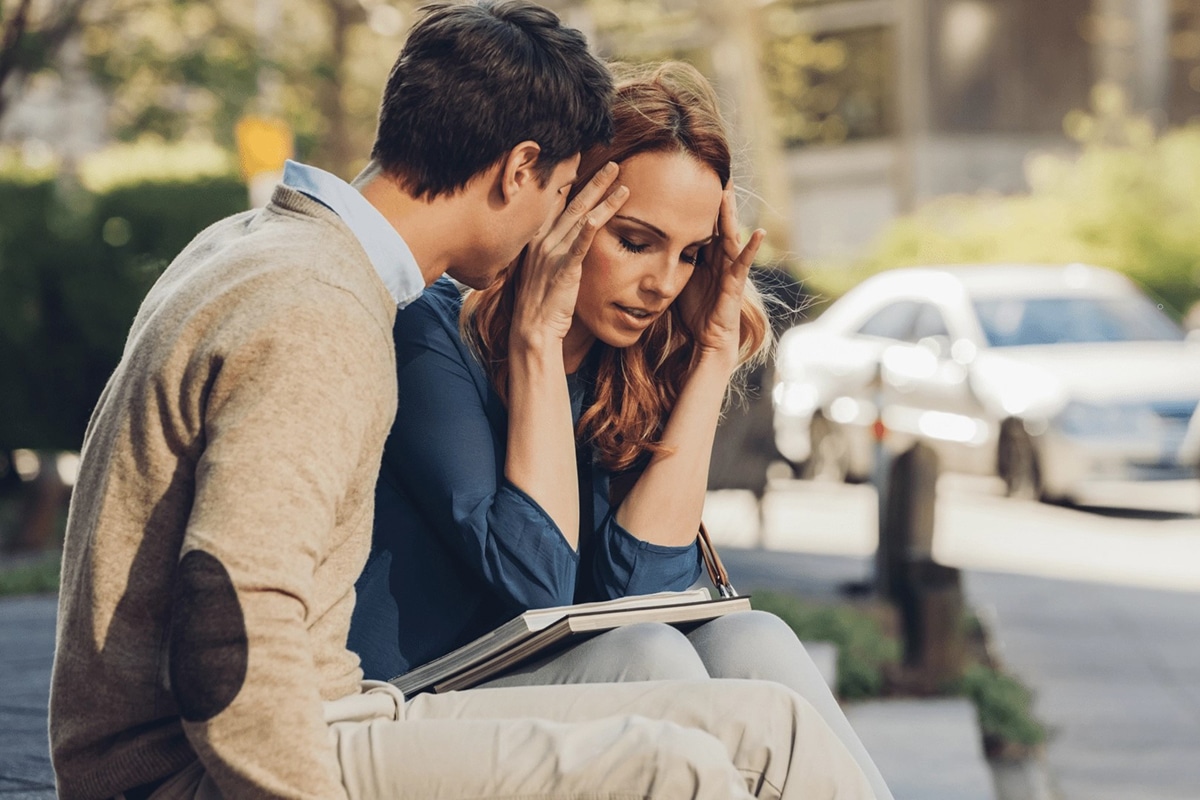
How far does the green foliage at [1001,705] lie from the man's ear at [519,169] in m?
4.08

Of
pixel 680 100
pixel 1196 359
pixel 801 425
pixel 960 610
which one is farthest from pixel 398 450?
pixel 801 425

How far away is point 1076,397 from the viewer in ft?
37.4

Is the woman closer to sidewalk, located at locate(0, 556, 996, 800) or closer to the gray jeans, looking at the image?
the gray jeans

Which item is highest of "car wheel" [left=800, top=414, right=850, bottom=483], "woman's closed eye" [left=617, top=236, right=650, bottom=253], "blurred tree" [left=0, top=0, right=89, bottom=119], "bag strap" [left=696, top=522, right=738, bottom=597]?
"blurred tree" [left=0, top=0, right=89, bottom=119]

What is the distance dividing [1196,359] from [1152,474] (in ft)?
3.70

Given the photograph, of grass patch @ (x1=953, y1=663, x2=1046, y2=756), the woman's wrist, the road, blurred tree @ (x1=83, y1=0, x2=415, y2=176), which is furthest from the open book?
blurred tree @ (x1=83, y1=0, x2=415, y2=176)

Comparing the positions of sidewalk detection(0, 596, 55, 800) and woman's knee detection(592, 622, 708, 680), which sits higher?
woman's knee detection(592, 622, 708, 680)

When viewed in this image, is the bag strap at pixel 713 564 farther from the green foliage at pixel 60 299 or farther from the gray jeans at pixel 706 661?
the green foliage at pixel 60 299

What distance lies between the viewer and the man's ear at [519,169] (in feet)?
7.51

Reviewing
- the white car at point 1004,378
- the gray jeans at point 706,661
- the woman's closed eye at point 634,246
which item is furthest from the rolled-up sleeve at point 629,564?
the white car at point 1004,378

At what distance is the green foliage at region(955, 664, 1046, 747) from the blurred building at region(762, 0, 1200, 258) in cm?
2343

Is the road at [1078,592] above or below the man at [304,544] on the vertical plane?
below

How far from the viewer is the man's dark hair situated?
2248 millimetres

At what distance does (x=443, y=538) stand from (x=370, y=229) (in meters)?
0.70
